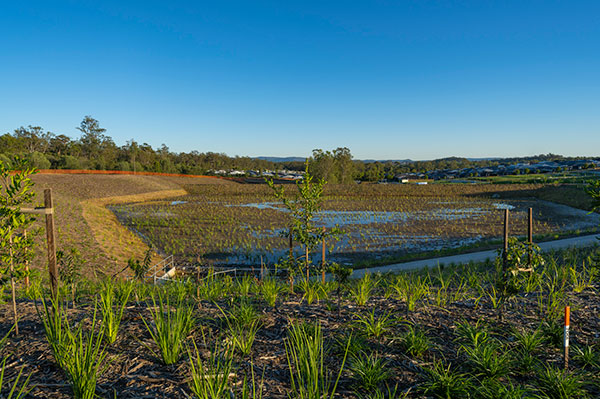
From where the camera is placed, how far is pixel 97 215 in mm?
30734

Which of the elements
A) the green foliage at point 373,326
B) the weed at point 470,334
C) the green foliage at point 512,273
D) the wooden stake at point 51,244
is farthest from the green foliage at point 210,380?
the green foliage at point 512,273

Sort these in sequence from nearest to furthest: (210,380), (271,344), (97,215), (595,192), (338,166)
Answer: (210,380)
(271,344)
(595,192)
(97,215)
(338,166)

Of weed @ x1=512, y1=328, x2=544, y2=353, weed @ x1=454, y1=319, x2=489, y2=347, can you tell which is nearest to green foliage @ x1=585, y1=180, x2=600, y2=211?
weed @ x1=512, y1=328, x2=544, y2=353

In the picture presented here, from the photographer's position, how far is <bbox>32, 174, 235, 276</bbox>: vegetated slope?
16.9 m

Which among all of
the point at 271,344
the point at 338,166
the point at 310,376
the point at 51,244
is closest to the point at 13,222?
the point at 51,244

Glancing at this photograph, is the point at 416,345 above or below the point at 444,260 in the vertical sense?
above

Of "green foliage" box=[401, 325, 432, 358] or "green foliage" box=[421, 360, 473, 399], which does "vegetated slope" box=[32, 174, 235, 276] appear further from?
"green foliage" box=[421, 360, 473, 399]

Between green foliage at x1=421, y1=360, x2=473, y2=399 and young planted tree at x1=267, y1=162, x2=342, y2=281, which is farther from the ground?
young planted tree at x1=267, y1=162, x2=342, y2=281

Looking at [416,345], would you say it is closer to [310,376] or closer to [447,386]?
[447,386]

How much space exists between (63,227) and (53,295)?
21663 mm

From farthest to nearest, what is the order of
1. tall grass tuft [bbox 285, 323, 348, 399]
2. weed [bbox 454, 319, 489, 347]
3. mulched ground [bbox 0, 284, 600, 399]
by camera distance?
weed [bbox 454, 319, 489, 347] → mulched ground [bbox 0, 284, 600, 399] → tall grass tuft [bbox 285, 323, 348, 399]

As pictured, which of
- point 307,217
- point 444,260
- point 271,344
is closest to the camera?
point 271,344

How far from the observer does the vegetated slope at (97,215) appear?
1686cm

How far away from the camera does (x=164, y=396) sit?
309cm
